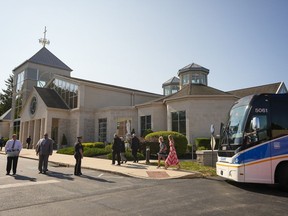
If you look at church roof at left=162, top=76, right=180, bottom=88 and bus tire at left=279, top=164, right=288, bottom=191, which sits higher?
church roof at left=162, top=76, right=180, bottom=88

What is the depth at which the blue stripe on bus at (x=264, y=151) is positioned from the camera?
8727 mm

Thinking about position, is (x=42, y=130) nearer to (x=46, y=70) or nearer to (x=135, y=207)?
(x=46, y=70)

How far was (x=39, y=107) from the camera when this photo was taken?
1379 inches

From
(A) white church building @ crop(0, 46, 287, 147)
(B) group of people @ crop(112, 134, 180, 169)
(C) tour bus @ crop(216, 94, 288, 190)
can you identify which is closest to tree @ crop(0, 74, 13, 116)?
(A) white church building @ crop(0, 46, 287, 147)

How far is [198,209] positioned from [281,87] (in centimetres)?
3651

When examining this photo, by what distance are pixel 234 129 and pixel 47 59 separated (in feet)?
141

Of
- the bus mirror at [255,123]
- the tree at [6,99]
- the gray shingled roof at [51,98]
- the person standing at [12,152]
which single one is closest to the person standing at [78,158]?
the person standing at [12,152]

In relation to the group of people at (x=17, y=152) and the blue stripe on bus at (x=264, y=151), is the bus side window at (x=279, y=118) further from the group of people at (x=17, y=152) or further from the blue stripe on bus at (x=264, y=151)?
the group of people at (x=17, y=152)

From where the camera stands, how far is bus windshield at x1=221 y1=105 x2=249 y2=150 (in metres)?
9.17

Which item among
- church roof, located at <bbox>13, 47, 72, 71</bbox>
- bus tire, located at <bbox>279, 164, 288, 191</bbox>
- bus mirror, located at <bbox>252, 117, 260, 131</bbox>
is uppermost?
church roof, located at <bbox>13, 47, 72, 71</bbox>

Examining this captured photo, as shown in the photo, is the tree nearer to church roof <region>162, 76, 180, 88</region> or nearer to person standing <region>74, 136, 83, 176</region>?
church roof <region>162, 76, 180, 88</region>

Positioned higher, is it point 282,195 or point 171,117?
point 171,117

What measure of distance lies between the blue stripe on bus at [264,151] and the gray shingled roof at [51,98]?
2909 centimetres

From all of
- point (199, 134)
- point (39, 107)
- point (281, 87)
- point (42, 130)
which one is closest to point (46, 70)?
point (39, 107)
